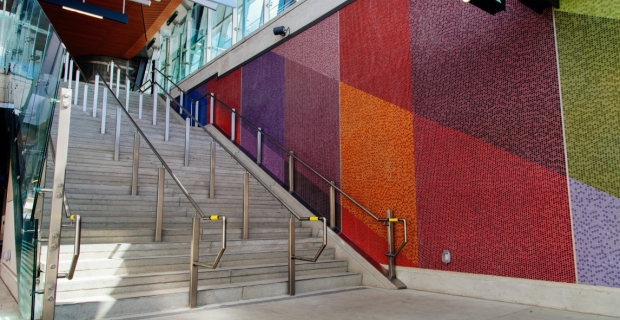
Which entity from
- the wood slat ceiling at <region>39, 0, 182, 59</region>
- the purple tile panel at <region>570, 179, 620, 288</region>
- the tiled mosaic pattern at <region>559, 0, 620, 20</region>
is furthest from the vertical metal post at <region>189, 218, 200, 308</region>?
the wood slat ceiling at <region>39, 0, 182, 59</region>

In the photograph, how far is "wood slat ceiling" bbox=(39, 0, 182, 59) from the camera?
37.3 feet

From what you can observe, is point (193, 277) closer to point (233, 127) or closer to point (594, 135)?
point (594, 135)

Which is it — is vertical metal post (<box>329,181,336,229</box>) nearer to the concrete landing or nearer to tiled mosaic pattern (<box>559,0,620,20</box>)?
the concrete landing

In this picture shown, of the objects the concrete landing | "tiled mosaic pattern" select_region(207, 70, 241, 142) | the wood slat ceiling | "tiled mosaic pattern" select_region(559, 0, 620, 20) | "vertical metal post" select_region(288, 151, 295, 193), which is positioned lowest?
the concrete landing

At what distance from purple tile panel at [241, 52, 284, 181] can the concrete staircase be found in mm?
615

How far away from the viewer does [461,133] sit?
4.67 meters

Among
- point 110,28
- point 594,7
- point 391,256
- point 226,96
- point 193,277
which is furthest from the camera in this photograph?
point 110,28

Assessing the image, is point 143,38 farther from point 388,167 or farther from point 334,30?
point 388,167

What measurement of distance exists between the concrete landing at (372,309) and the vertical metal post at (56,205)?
2.03 feet

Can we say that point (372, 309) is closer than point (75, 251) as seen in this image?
No

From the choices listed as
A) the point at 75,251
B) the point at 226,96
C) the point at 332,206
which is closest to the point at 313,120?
the point at 332,206

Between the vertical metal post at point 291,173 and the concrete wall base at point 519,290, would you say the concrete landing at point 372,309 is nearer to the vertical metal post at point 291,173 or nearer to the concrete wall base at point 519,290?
Result: the concrete wall base at point 519,290

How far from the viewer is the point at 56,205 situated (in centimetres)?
301

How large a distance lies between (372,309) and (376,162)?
2.15 metres
